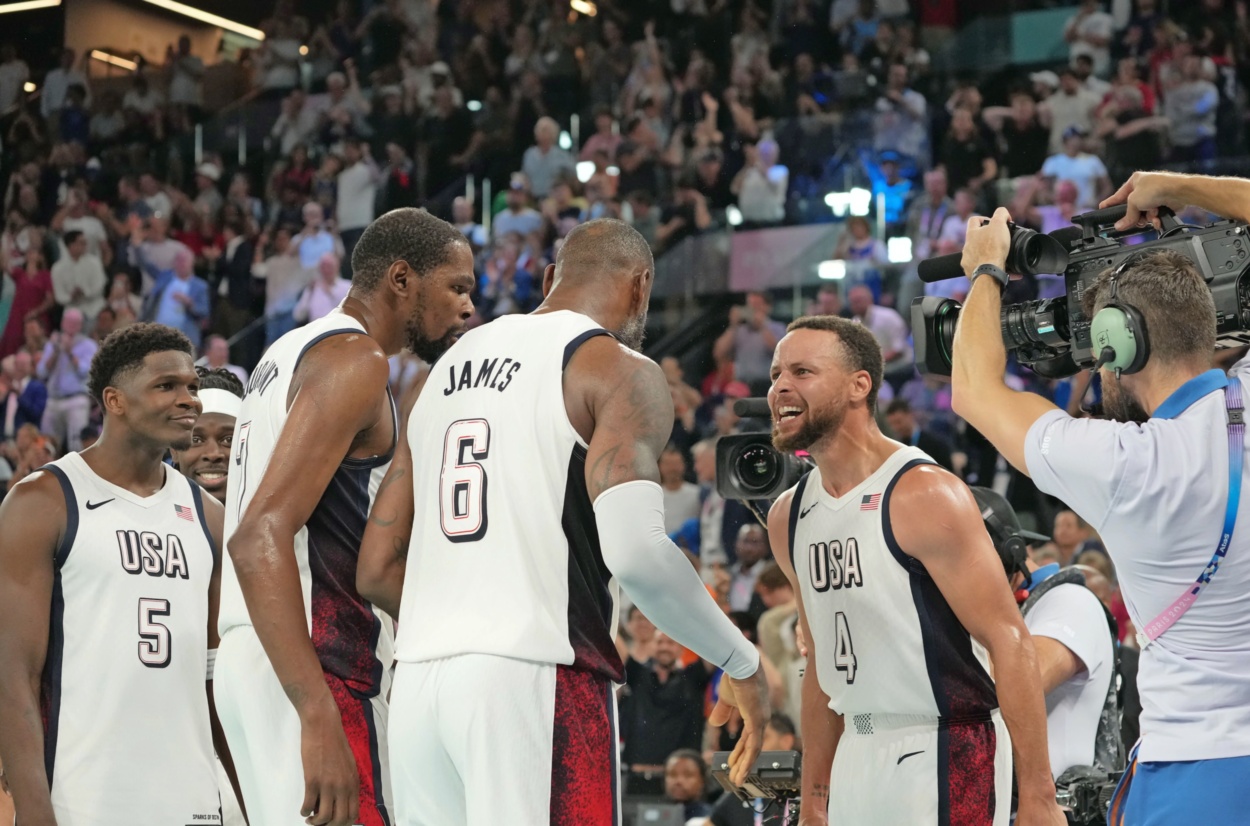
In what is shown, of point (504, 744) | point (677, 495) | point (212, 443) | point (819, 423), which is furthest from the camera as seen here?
point (677, 495)

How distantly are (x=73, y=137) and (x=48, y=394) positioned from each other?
599 cm

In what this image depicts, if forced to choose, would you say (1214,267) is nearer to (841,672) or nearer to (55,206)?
(841,672)

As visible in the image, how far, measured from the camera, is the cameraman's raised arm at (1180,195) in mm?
3295

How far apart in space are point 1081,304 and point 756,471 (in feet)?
5.11

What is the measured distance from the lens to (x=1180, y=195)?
3434mm

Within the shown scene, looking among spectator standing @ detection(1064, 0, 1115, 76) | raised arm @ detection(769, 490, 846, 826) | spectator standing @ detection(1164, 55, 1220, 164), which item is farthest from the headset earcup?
spectator standing @ detection(1064, 0, 1115, 76)

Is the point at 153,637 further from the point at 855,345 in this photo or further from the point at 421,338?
the point at 855,345

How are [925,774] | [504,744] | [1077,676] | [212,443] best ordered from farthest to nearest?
[212,443]
[1077,676]
[925,774]
[504,744]

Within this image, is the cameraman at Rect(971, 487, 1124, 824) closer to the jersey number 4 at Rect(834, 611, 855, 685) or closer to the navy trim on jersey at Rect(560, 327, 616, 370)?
the jersey number 4 at Rect(834, 611, 855, 685)

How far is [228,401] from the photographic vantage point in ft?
18.4

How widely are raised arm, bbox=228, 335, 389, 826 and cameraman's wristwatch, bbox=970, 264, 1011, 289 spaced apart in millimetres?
1489

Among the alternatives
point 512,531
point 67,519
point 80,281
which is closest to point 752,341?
point 67,519

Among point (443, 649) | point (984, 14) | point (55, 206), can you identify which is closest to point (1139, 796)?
point (443, 649)

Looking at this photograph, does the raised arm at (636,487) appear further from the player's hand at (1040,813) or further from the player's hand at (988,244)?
the player's hand at (1040,813)
